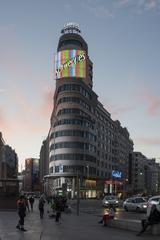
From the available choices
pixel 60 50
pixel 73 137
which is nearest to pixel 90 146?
pixel 73 137

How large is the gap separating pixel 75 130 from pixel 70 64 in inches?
951

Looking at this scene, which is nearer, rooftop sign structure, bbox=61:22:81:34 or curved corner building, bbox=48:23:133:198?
curved corner building, bbox=48:23:133:198

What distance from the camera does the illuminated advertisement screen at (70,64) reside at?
15600 cm

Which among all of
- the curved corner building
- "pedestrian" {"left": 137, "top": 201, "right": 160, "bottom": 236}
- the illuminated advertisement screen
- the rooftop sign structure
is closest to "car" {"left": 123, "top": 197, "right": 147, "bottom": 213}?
"pedestrian" {"left": 137, "top": 201, "right": 160, "bottom": 236}

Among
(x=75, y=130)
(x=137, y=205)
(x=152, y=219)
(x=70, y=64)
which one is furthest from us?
(x=70, y=64)

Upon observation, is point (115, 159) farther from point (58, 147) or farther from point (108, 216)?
point (108, 216)

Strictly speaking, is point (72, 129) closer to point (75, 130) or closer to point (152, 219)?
point (75, 130)

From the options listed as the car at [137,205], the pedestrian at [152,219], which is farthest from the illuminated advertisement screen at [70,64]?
the pedestrian at [152,219]

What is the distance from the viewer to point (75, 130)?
144 meters

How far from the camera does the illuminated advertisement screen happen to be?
512 feet

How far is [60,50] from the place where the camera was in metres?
166

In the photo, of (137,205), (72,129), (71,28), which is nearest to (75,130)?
(72,129)

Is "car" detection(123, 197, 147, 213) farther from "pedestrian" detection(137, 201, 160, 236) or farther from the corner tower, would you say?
the corner tower

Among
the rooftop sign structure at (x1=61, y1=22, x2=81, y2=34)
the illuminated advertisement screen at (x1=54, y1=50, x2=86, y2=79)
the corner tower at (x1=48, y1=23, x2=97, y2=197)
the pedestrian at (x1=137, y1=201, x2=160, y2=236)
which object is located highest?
the rooftop sign structure at (x1=61, y1=22, x2=81, y2=34)
